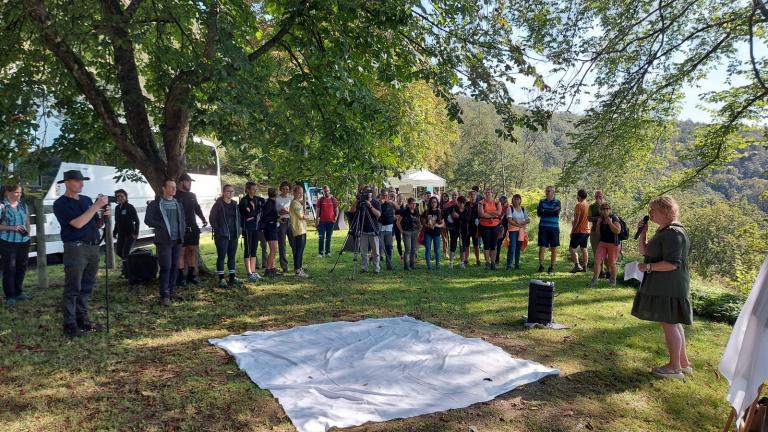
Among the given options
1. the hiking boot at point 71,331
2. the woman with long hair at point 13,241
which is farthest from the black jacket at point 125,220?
the hiking boot at point 71,331

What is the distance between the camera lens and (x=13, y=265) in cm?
723

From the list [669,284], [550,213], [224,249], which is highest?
→ [550,213]

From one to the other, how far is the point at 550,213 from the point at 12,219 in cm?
993

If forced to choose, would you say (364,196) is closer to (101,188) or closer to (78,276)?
(78,276)

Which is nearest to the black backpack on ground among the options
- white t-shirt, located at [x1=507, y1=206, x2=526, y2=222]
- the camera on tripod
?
the camera on tripod

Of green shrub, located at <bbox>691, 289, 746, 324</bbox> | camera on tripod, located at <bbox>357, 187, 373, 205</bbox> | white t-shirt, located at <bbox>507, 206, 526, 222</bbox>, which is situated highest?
camera on tripod, located at <bbox>357, 187, 373, 205</bbox>

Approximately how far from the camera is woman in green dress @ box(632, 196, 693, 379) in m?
4.51

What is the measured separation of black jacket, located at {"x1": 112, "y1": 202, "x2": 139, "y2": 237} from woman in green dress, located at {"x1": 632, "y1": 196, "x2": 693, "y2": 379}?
Result: 8.53 m

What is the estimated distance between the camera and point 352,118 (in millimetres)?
7457

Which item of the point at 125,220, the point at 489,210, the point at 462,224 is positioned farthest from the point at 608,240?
the point at 125,220

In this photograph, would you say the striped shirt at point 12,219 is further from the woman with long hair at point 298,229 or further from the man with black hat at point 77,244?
the woman with long hair at point 298,229

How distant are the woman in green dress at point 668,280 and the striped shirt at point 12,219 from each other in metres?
8.67

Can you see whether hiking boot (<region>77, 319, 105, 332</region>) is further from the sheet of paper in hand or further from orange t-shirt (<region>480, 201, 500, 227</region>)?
orange t-shirt (<region>480, 201, 500, 227</region>)

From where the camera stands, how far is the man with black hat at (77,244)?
5.28 m
